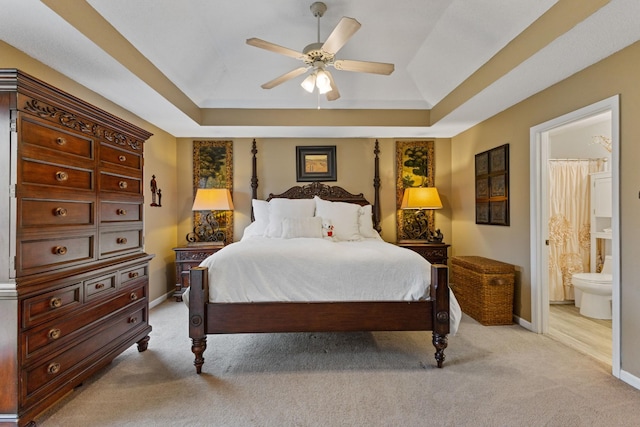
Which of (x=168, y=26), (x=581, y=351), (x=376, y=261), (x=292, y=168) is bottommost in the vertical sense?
(x=581, y=351)

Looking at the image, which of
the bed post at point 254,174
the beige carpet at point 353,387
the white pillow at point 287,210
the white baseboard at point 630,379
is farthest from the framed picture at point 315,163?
the white baseboard at point 630,379

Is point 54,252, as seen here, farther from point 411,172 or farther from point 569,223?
point 569,223

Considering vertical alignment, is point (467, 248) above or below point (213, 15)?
below

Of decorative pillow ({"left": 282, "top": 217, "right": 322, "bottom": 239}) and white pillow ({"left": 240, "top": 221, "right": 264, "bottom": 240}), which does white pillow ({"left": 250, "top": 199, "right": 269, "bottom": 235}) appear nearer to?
white pillow ({"left": 240, "top": 221, "right": 264, "bottom": 240})

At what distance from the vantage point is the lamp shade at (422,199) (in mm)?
4449

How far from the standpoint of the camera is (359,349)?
2.70 m

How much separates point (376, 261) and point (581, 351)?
197 cm

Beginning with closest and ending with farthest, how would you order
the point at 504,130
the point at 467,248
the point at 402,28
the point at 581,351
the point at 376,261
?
the point at 376,261 < the point at 581,351 < the point at 402,28 < the point at 504,130 < the point at 467,248

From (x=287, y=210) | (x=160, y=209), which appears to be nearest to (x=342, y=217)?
(x=287, y=210)

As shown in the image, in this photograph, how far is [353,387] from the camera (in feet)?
7.02

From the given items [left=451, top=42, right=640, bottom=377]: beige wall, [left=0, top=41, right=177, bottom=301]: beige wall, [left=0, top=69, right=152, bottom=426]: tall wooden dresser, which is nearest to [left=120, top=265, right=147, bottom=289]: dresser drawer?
[left=0, top=69, right=152, bottom=426]: tall wooden dresser

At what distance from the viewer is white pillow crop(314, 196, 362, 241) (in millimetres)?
3828

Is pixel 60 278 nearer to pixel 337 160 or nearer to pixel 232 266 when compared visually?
pixel 232 266

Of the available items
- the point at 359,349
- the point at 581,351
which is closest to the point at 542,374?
the point at 581,351
